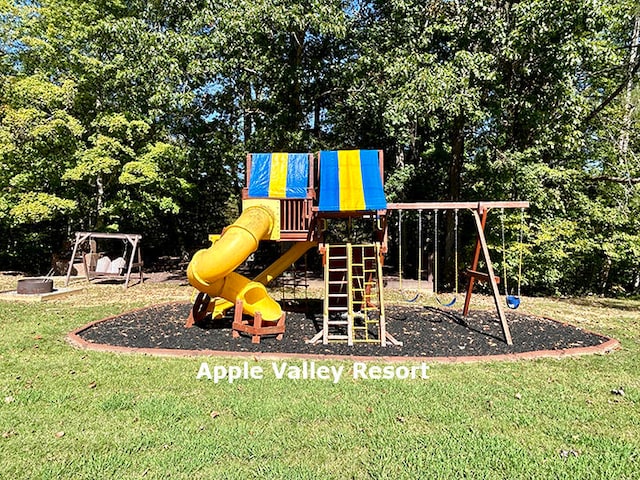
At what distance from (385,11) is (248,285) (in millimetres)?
10661

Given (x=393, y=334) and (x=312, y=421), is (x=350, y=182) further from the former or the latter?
(x=312, y=421)

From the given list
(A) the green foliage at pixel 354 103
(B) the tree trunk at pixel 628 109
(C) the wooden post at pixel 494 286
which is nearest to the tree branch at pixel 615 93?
→ (A) the green foliage at pixel 354 103

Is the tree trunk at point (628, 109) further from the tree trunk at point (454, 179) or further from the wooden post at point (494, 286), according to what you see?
the wooden post at point (494, 286)

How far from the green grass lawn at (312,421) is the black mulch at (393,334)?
0.68m

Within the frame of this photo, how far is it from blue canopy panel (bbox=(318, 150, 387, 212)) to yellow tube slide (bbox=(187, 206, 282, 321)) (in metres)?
1.16

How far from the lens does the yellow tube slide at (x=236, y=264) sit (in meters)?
6.61

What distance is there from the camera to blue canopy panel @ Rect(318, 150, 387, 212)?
7.39m

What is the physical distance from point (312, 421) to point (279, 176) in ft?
17.7

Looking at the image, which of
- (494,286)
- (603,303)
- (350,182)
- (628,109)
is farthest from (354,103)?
(603,303)

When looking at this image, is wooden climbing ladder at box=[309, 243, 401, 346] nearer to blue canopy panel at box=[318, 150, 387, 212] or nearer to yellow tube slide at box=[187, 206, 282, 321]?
blue canopy panel at box=[318, 150, 387, 212]

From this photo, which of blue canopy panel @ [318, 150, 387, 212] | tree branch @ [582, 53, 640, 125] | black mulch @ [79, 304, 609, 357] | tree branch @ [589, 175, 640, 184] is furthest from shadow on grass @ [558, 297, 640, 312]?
blue canopy panel @ [318, 150, 387, 212]

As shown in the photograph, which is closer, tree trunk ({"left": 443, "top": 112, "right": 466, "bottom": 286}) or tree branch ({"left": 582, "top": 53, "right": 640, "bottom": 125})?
tree branch ({"left": 582, "top": 53, "right": 640, "bottom": 125})

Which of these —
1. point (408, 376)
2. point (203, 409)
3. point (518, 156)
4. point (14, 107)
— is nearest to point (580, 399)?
point (408, 376)

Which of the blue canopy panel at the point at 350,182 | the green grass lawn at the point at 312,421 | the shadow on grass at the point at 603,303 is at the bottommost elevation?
the shadow on grass at the point at 603,303
